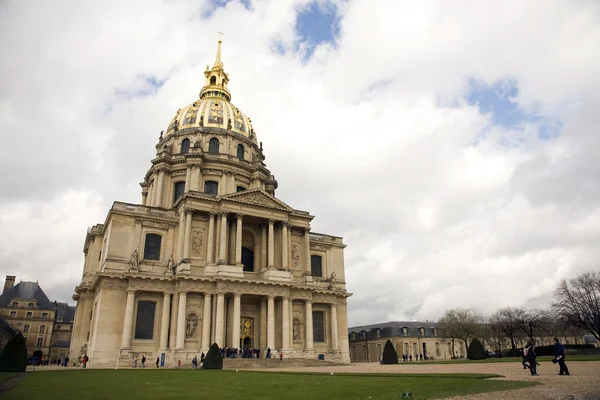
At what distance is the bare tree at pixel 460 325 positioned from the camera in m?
64.4

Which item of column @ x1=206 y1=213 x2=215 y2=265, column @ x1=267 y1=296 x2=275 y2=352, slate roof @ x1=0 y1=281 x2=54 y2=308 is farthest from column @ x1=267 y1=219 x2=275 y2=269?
slate roof @ x1=0 y1=281 x2=54 y2=308

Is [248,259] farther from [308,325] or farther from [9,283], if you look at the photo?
[9,283]

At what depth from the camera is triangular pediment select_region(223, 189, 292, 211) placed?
4341cm

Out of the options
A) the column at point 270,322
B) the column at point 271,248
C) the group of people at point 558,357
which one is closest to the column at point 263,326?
the column at point 270,322

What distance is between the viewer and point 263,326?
4194 cm

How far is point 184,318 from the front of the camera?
123 feet

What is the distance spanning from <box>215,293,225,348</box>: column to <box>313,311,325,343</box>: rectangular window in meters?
11.4

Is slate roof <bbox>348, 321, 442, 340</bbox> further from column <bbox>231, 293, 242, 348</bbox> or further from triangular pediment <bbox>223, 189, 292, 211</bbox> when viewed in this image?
column <bbox>231, 293, 242, 348</bbox>

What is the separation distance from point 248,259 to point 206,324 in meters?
9.69

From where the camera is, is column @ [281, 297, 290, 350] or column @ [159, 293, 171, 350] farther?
column @ [281, 297, 290, 350]

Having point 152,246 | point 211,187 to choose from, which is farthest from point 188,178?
point 152,246

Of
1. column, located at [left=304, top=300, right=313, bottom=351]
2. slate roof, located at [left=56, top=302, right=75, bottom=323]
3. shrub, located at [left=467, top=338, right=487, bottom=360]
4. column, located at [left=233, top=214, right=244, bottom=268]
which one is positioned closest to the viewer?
shrub, located at [left=467, top=338, right=487, bottom=360]

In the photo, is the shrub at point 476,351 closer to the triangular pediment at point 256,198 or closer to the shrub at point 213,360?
the triangular pediment at point 256,198

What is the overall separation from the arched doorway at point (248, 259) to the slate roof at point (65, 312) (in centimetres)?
6005
